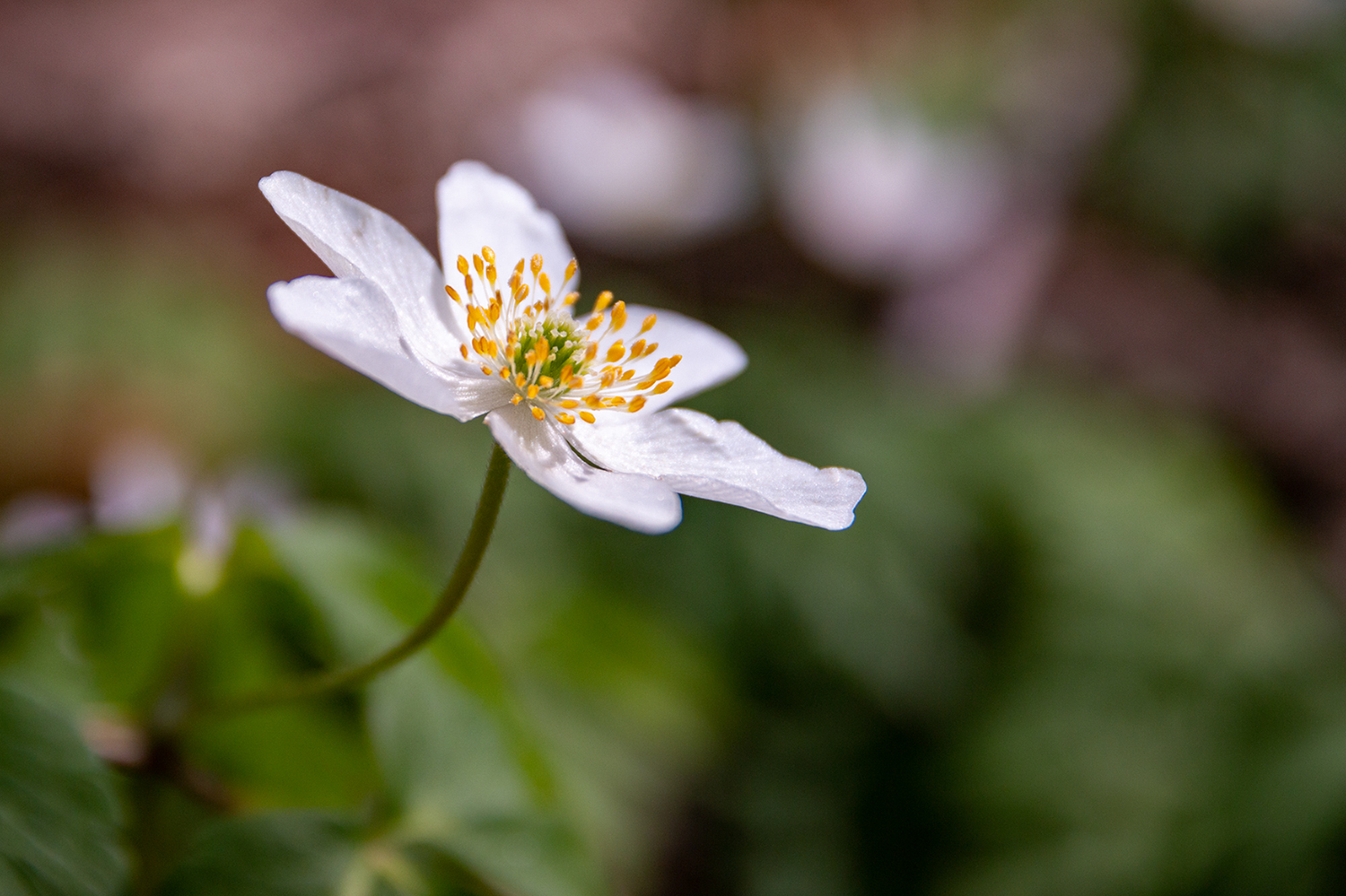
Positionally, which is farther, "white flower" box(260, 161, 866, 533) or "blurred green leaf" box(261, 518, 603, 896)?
"blurred green leaf" box(261, 518, 603, 896)

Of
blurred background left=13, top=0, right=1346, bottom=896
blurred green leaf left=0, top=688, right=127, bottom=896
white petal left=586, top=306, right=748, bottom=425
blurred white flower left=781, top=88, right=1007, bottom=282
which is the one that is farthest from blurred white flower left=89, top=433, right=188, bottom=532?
A: blurred white flower left=781, top=88, right=1007, bottom=282

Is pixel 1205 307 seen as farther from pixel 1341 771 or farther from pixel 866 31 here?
pixel 1341 771

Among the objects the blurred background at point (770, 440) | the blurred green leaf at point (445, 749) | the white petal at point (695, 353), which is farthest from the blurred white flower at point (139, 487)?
the white petal at point (695, 353)

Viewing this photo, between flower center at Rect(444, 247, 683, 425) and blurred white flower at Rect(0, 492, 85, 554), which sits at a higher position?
flower center at Rect(444, 247, 683, 425)

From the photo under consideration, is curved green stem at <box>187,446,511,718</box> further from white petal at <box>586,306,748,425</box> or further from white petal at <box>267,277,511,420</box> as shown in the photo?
white petal at <box>586,306,748,425</box>

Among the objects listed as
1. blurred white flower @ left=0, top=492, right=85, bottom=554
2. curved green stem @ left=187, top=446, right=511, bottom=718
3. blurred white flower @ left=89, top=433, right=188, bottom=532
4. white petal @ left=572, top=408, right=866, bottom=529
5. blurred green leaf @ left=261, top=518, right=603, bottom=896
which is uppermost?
white petal @ left=572, top=408, right=866, bottom=529

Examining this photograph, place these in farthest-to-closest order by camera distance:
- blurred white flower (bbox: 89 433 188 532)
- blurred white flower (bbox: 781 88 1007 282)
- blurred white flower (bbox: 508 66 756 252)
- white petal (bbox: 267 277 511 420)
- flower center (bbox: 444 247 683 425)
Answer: blurred white flower (bbox: 508 66 756 252) < blurred white flower (bbox: 781 88 1007 282) < blurred white flower (bbox: 89 433 188 532) < flower center (bbox: 444 247 683 425) < white petal (bbox: 267 277 511 420)

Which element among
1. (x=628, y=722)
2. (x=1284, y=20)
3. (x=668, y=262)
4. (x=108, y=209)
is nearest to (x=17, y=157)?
(x=108, y=209)
